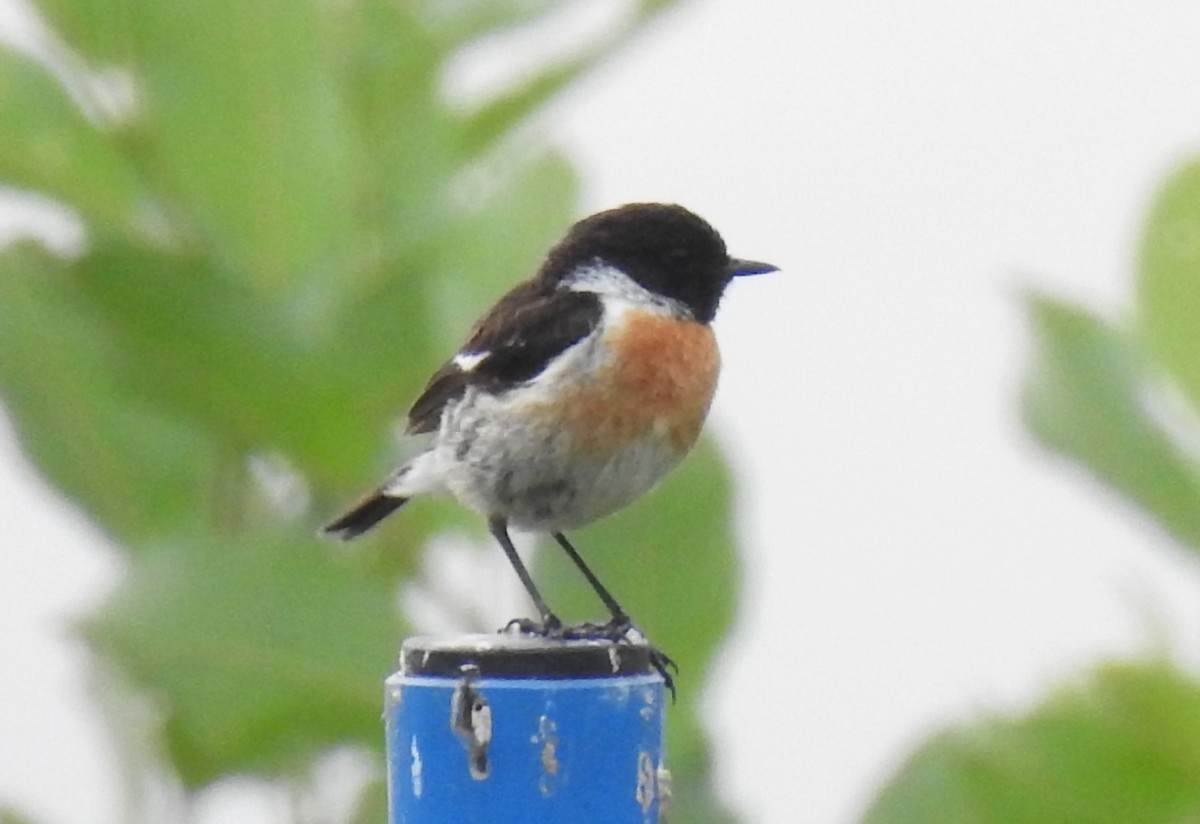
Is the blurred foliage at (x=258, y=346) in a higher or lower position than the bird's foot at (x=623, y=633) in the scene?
higher

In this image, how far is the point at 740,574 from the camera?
2352 millimetres

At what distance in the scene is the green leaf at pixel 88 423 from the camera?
239 centimetres

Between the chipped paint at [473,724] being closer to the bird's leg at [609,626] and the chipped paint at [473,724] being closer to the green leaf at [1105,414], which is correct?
the bird's leg at [609,626]

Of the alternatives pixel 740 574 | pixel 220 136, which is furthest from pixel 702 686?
pixel 220 136

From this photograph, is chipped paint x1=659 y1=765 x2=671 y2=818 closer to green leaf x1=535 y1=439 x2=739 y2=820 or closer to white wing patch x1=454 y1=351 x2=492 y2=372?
green leaf x1=535 y1=439 x2=739 y2=820

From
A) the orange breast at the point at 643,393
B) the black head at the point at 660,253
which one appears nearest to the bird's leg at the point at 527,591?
the orange breast at the point at 643,393

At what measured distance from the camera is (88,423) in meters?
2.47

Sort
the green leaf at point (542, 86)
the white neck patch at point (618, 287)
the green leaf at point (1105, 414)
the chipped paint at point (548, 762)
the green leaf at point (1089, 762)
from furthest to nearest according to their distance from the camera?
the white neck patch at point (618, 287)
the green leaf at point (542, 86)
the green leaf at point (1105, 414)
the green leaf at point (1089, 762)
the chipped paint at point (548, 762)

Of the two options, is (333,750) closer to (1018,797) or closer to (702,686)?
(702,686)

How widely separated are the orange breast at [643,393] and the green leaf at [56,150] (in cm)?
58

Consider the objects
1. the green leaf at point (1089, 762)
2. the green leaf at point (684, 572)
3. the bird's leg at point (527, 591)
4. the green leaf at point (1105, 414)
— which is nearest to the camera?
the green leaf at point (1089, 762)

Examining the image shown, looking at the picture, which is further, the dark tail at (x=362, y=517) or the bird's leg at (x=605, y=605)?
the dark tail at (x=362, y=517)

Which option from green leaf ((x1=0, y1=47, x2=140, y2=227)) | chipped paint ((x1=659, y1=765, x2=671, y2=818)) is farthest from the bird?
chipped paint ((x1=659, y1=765, x2=671, y2=818))

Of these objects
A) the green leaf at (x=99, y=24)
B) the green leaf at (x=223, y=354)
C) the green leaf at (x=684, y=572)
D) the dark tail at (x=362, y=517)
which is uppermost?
the green leaf at (x=99, y=24)
